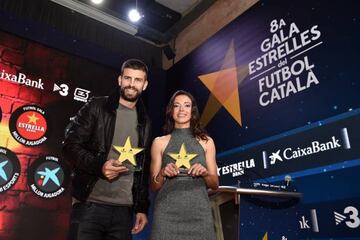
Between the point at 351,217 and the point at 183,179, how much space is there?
5.46ft

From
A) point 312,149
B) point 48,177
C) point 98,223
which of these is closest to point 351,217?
point 312,149

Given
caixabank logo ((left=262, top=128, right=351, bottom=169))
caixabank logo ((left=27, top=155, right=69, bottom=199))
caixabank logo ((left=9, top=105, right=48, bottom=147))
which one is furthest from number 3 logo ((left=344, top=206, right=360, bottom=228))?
caixabank logo ((left=9, top=105, right=48, bottom=147))

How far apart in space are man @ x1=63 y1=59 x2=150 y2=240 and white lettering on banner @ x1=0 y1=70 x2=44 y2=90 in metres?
2.55

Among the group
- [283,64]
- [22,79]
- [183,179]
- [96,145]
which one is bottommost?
[183,179]

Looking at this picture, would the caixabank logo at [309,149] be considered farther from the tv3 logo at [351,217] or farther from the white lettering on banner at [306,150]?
the tv3 logo at [351,217]

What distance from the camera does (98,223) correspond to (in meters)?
1.50

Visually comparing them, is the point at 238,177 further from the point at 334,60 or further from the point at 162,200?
the point at 162,200

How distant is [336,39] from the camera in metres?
2.90

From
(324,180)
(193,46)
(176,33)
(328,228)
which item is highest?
(176,33)

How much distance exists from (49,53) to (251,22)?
2.73 metres

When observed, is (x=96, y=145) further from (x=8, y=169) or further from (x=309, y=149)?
(x=8, y=169)

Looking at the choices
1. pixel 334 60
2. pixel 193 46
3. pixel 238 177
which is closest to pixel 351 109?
pixel 334 60

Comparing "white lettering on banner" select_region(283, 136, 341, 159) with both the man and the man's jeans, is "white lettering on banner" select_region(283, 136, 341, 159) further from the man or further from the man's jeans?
the man's jeans

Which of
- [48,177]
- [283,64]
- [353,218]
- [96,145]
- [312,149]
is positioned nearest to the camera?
[96,145]
